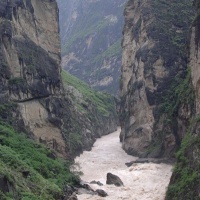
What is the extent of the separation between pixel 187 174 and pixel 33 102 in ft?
78.5

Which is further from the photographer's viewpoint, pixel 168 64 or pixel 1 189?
pixel 168 64

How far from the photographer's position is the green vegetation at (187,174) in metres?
35.7

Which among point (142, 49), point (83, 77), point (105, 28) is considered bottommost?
point (83, 77)

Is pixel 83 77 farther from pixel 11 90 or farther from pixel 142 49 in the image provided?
pixel 11 90

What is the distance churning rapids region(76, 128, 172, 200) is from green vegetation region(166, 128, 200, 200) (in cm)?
300

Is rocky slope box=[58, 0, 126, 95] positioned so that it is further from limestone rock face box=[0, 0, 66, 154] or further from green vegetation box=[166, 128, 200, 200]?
green vegetation box=[166, 128, 200, 200]

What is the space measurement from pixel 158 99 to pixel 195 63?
1668 cm

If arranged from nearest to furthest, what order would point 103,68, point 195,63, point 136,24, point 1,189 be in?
1. point 1,189
2. point 195,63
3. point 136,24
4. point 103,68

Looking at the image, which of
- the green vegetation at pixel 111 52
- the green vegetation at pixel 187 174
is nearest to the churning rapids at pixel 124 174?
the green vegetation at pixel 187 174

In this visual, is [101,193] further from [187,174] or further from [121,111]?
[121,111]

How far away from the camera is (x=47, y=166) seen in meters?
45.4

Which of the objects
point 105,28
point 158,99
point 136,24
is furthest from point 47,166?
point 105,28

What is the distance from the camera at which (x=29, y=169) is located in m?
39.5

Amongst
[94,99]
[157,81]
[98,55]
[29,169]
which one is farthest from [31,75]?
[98,55]
